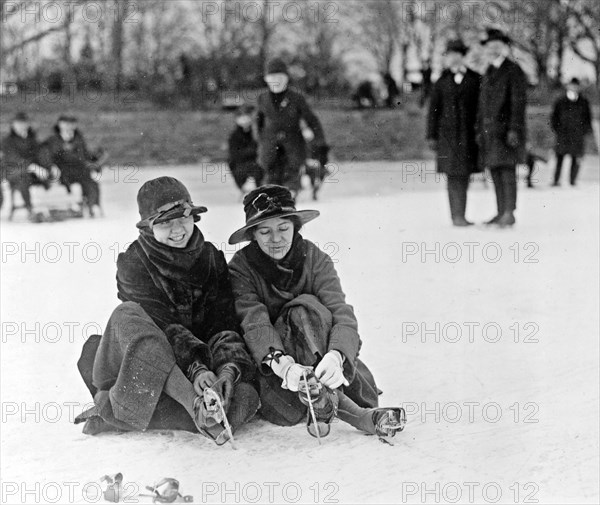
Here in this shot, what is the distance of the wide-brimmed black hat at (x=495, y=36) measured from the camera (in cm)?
652

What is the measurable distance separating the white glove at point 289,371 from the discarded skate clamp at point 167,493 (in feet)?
Answer: 1.61

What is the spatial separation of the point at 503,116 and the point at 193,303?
4139mm

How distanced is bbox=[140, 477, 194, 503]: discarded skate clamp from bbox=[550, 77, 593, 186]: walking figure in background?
6894mm

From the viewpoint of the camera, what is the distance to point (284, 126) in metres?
7.05

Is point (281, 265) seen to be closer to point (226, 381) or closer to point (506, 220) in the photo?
point (226, 381)

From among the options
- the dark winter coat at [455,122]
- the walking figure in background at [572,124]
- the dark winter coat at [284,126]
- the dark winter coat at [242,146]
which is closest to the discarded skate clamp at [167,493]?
the dark winter coat at [284,126]

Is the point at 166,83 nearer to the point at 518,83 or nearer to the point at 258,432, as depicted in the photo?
the point at 518,83

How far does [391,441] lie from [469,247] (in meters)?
2.86

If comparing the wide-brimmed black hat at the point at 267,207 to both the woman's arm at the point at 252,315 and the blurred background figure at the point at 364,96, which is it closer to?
the woman's arm at the point at 252,315

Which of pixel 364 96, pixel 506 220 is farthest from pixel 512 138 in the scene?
pixel 364 96

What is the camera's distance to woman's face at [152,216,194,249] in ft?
9.96

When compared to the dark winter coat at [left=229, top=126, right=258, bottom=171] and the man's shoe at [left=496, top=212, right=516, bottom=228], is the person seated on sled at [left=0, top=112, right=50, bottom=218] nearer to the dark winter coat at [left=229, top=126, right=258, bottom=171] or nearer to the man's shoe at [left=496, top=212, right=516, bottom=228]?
the dark winter coat at [left=229, top=126, right=258, bottom=171]

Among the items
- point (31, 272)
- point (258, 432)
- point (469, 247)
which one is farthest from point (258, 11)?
point (258, 432)

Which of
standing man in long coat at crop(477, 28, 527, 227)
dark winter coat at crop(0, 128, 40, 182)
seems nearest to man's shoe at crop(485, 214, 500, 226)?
standing man in long coat at crop(477, 28, 527, 227)
